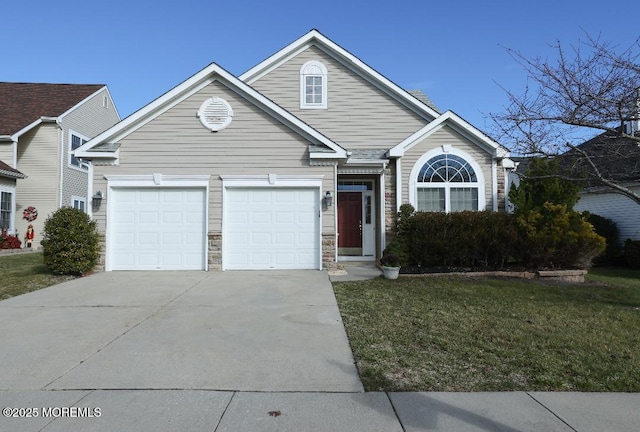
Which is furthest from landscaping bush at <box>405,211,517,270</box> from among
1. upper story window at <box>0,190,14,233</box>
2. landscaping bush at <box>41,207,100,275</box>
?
upper story window at <box>0,190,14,233</box>

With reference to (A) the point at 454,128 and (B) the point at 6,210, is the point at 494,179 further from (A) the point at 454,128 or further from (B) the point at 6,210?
(B) the point at 6,210

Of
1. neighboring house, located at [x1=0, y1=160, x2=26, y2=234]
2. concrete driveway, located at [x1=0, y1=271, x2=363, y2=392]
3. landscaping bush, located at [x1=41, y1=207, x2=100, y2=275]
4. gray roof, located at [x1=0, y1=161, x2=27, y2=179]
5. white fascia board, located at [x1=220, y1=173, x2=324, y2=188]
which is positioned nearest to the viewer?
concrete driveway, located at [x1=0, y1=271, x2=363, y2=392]

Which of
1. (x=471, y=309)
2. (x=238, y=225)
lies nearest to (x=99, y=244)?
(x=238, y=225)

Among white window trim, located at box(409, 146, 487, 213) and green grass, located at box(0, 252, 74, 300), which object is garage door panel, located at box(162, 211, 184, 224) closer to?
green grass, located at box(0, 252, 74, 300)

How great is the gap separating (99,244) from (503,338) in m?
9.85

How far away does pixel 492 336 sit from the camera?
5371 millimetres

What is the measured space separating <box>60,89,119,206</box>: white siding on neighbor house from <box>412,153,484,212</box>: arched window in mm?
16562

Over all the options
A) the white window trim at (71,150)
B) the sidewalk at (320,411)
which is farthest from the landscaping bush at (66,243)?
the white window trim at (71,150)

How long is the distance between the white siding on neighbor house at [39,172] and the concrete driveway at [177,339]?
12460 mm

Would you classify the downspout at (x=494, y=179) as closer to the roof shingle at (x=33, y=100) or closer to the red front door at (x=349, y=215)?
the red front door at (x=349, y=215)

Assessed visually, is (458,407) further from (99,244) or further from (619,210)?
(619,210)

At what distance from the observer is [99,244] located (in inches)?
419

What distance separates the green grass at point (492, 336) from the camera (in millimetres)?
4016

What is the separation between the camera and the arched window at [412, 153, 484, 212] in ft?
40.1
